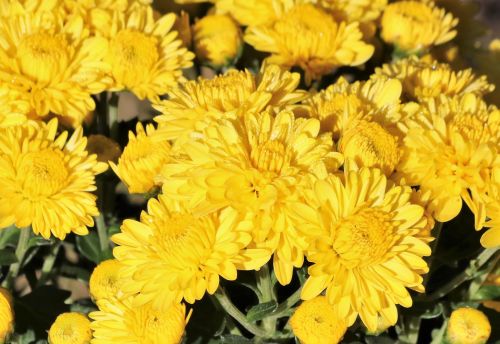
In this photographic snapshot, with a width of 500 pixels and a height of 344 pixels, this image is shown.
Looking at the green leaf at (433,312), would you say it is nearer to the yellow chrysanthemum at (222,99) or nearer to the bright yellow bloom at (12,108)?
the yellow chrysanthemum at (222,99)

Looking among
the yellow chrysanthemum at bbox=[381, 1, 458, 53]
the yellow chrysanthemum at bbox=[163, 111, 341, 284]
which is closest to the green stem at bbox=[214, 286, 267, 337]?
the yellow chrysanthemum at bbox=[163, 111, 341, 284]

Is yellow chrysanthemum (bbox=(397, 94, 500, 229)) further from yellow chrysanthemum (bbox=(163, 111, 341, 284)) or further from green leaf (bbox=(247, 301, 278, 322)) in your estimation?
green leaf (bbox=(247, 301, 278, 322))

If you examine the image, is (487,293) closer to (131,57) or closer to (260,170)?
(260,170)

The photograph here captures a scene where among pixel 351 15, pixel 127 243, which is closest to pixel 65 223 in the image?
pixel 127 243

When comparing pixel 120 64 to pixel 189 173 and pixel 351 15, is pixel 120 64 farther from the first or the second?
pixel 351 15

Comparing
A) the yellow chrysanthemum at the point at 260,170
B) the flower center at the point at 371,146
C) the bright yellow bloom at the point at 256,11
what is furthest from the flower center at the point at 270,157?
the bright yellow bloom at the point at 256,11

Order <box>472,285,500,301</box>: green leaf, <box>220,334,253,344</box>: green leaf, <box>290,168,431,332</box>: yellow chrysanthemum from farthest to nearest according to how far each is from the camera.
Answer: <box>472,285,500,301</box>: green leaf → <box>220,334,253,344</box>: green leaf → <box>290,168,431,332</box>: yellow chrysanthemum

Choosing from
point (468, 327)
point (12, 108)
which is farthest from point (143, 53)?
point (468, 327)
